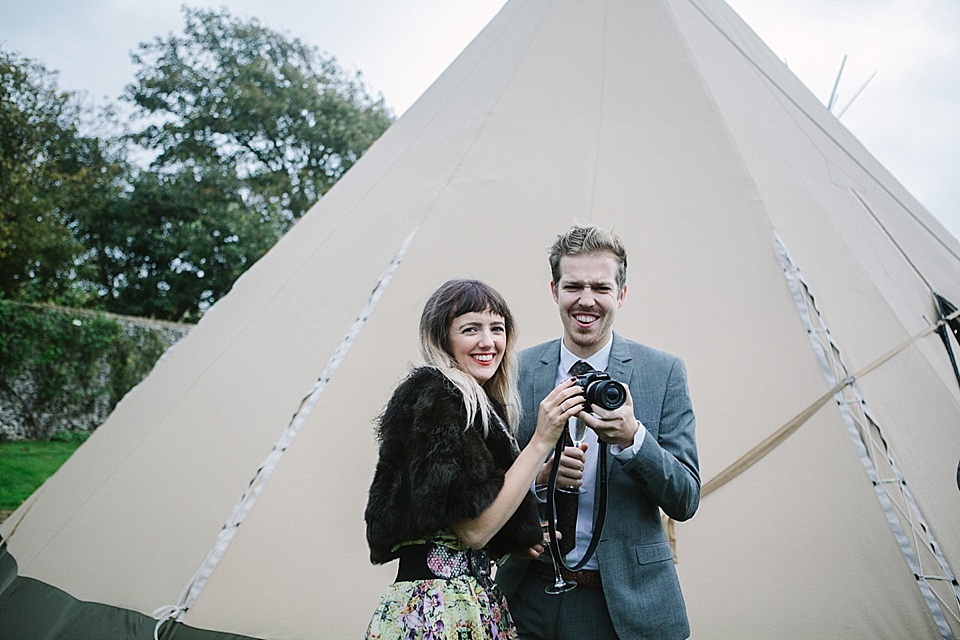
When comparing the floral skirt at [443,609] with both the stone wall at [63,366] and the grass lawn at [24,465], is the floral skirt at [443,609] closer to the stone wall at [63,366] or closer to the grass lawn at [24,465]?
the grass lawn at [24,465]

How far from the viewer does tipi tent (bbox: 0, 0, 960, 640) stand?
98.9 inches

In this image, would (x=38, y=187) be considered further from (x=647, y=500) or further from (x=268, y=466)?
(x=647, y=500)

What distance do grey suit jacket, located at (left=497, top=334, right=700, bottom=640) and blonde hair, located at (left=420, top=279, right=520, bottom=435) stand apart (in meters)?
0.18

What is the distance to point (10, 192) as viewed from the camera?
12844 millimetres

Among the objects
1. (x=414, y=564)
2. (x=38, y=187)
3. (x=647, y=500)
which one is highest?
(x=38, y=187)

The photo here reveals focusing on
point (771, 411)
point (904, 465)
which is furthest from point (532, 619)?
point (904, 465)

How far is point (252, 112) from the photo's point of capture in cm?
1919

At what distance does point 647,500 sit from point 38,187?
51.9 ft

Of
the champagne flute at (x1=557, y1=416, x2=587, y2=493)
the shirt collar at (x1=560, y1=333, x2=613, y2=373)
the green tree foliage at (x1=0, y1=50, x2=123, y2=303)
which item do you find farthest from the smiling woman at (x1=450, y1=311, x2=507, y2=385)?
the green tree foliage at (x1=0, y1=50, x2=123, y2=303)

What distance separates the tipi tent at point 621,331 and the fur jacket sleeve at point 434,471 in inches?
21.0

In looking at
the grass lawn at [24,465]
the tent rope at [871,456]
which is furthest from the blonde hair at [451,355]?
the grass lawn at [24,465]

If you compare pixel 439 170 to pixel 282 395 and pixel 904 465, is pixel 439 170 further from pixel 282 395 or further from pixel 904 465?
pixel 904 465

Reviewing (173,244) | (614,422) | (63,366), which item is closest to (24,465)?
(63,366)

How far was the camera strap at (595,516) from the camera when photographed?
158 centimetres
